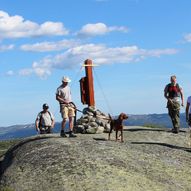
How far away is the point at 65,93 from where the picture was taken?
66.6 ft

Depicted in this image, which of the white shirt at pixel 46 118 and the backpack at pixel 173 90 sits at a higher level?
the backpack at pixel 173 90

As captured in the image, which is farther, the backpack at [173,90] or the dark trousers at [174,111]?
the dark trousers at [174,111]

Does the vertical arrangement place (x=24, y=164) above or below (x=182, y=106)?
below

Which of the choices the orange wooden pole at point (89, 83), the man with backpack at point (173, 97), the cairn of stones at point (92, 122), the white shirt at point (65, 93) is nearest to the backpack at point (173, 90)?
the man with backpack at point (173, 97)

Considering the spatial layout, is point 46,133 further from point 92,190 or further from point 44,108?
point 92,190

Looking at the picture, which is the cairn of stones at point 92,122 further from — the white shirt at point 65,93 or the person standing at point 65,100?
the white shirt at point 65,93

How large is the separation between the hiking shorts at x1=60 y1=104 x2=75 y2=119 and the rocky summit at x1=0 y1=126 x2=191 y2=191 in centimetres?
182

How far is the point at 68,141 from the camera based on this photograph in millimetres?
18406

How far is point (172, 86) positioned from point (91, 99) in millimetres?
5027

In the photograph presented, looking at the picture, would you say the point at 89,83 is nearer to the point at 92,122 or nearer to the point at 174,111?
the point at 92,122

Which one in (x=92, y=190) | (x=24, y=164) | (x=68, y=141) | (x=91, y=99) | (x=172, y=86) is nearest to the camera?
(x=92, y=190)

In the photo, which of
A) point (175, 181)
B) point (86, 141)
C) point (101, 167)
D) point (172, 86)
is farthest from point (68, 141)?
point (172, 86)

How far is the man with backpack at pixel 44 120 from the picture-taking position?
926 inches

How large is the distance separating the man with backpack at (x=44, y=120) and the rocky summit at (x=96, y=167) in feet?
14.4
